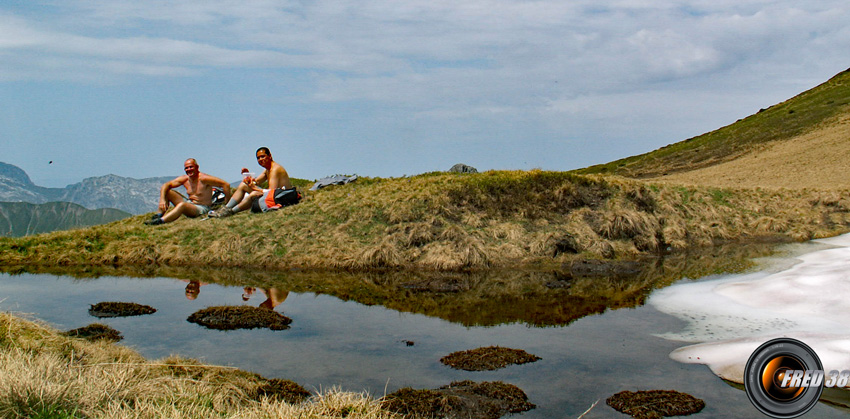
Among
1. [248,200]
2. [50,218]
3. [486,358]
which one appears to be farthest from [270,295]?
[50,218]

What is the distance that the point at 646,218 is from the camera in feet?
70.1

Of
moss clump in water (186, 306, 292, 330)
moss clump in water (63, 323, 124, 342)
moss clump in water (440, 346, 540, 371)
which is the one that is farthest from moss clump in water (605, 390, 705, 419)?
moss clump in water (63, 323, 124, 342)

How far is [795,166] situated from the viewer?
1724 inches

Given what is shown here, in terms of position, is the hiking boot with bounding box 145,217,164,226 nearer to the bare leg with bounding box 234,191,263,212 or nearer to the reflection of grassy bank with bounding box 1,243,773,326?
the bare leg with bounding box 234,191,263,212

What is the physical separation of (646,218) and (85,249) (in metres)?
19.1

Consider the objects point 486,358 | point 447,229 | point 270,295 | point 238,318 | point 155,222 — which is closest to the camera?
point 486,358

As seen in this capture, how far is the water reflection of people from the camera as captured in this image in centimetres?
1274

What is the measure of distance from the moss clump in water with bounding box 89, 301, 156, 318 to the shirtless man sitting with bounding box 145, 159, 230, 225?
34.7 ft

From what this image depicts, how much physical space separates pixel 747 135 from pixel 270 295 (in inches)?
2717

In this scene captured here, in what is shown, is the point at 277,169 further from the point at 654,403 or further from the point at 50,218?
the point at 654,403

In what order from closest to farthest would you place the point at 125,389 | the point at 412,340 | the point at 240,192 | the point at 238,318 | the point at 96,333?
the point at 125,389 → the point at 412,340 → the point at 96,333 → the point at 238,318 → the point at 240,192

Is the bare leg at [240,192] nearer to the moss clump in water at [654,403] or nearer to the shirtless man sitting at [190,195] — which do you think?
the shirtless man sitting at [190,195]

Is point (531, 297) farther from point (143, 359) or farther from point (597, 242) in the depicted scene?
point (143, 359)

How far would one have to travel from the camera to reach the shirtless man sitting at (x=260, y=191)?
22328 millimetres
